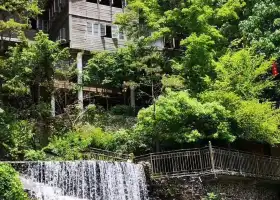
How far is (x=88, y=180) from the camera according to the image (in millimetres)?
20406

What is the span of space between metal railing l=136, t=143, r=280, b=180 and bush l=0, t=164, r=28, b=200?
301 inches

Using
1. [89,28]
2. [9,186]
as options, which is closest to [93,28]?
[89,28]

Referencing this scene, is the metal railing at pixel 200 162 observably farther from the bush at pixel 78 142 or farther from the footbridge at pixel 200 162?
the bush at pixel 78 142

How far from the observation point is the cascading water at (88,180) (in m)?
19.5

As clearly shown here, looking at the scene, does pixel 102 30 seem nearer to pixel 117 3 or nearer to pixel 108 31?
pixel 108 31

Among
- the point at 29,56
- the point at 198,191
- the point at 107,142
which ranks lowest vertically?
the point at 198,191

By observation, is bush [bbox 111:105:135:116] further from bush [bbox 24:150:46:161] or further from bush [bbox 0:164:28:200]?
bush [bbox 0:164:28:200]

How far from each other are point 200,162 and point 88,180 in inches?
211

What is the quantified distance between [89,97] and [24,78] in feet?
21.3

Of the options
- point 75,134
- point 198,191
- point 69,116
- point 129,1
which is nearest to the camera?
point 198,191

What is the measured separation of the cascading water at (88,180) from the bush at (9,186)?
2180 millimetres

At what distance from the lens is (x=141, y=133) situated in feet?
81.2

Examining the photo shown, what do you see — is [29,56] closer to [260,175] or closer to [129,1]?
[129,1]

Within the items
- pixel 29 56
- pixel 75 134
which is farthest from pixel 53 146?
pixel 29 56
